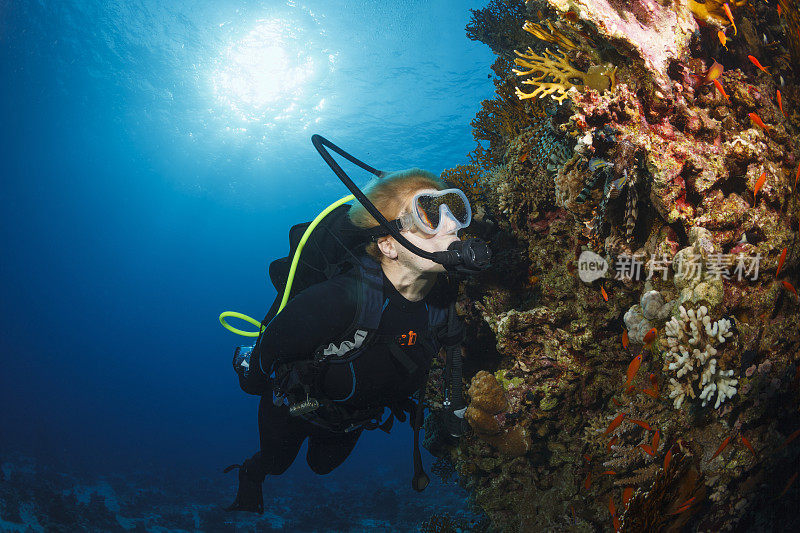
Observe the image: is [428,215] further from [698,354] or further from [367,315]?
[698,354]

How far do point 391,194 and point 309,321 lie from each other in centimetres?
136

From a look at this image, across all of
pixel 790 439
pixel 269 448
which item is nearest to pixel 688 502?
pixel 790 439

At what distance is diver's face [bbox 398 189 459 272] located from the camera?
2.92 meters

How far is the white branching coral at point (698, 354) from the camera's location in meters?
2.29

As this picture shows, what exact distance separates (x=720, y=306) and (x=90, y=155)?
62081mm

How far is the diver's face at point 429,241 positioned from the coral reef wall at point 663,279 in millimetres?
1057

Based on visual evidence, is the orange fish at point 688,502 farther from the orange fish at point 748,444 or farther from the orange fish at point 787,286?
the orange fish at point 787,286

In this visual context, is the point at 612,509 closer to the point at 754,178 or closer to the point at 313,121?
the point at 754,178

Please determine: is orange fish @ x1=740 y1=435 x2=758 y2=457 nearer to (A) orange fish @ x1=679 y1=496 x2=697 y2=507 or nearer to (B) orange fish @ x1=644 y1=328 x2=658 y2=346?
(A) orange fish @ x1=679 y1=496 x2=697 y2=507

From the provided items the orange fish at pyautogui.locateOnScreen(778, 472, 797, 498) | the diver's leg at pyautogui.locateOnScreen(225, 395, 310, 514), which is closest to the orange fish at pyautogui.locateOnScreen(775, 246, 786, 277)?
the orange fish at pyautogui.locateOnScreen(778, 472, 797, 498)

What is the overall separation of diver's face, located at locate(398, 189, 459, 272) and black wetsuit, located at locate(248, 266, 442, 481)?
39 centimetres

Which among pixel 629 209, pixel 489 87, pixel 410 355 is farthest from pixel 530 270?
pixel 489 87

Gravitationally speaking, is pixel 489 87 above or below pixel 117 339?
below

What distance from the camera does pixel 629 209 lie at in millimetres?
2674
